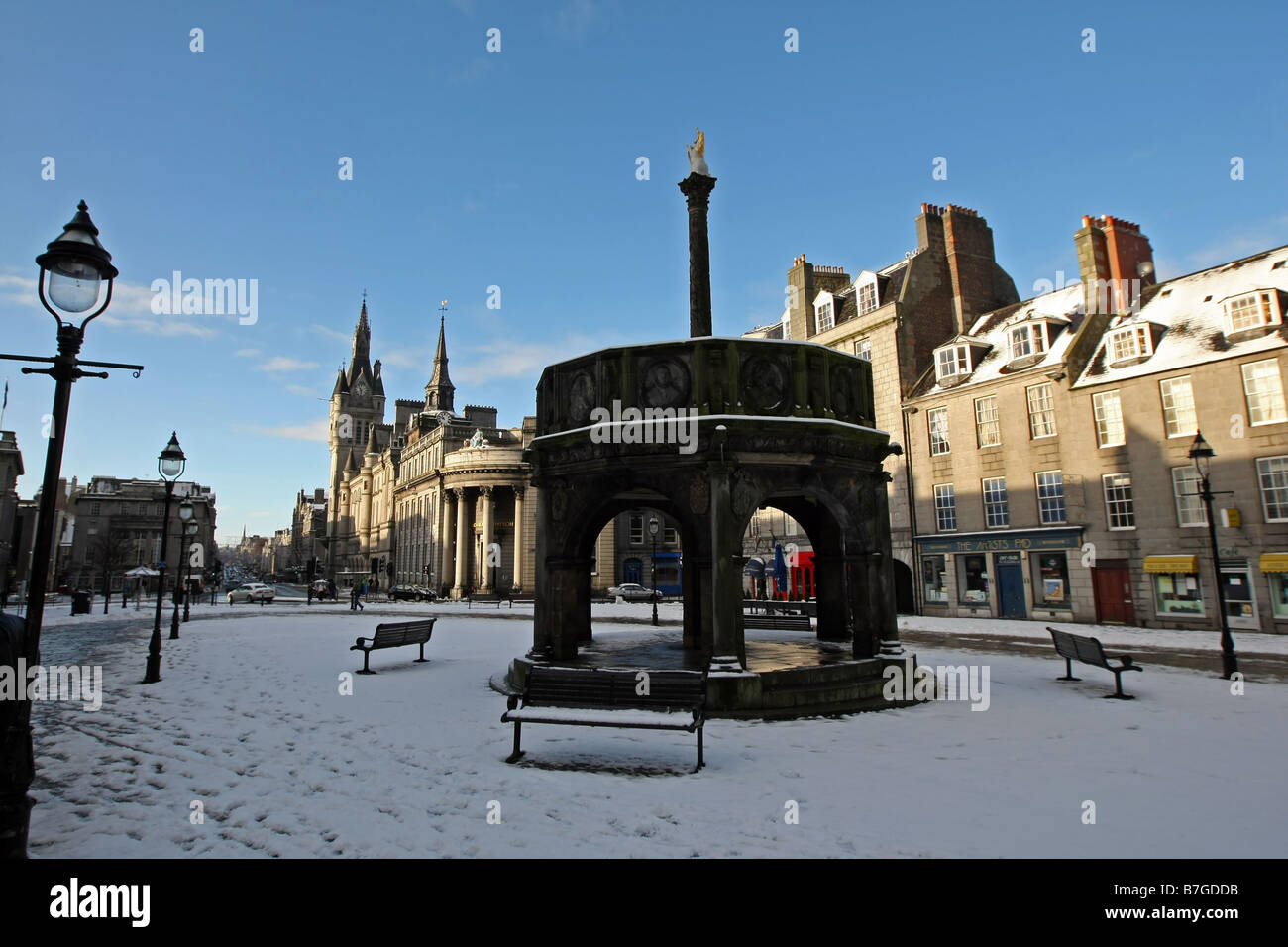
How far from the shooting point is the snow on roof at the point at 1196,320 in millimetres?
24516

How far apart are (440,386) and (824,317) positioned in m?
64.9

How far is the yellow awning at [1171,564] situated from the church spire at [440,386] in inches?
3255

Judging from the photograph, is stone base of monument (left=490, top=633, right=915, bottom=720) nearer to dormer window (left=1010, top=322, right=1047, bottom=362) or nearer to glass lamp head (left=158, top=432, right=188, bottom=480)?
glass lamp head (left=158, top=432, right=188, bottom=480)

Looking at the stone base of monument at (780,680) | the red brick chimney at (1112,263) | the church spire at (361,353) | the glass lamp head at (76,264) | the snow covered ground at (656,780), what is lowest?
the snow covered ground at (656,780)

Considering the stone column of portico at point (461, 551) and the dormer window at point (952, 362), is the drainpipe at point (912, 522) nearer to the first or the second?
the dormer window at point (952, 362)

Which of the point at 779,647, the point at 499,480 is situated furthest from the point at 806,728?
the point at 499,480

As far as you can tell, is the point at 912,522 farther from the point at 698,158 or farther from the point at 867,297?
the point at 698,158

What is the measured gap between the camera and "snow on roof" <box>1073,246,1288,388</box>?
24.5 metres

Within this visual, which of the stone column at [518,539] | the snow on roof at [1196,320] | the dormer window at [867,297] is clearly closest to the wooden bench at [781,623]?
the snow on roof at [1196,320]

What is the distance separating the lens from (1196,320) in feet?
86.8

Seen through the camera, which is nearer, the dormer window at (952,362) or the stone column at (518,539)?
the dormer window at (952,362)

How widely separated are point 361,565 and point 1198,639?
107 meters
